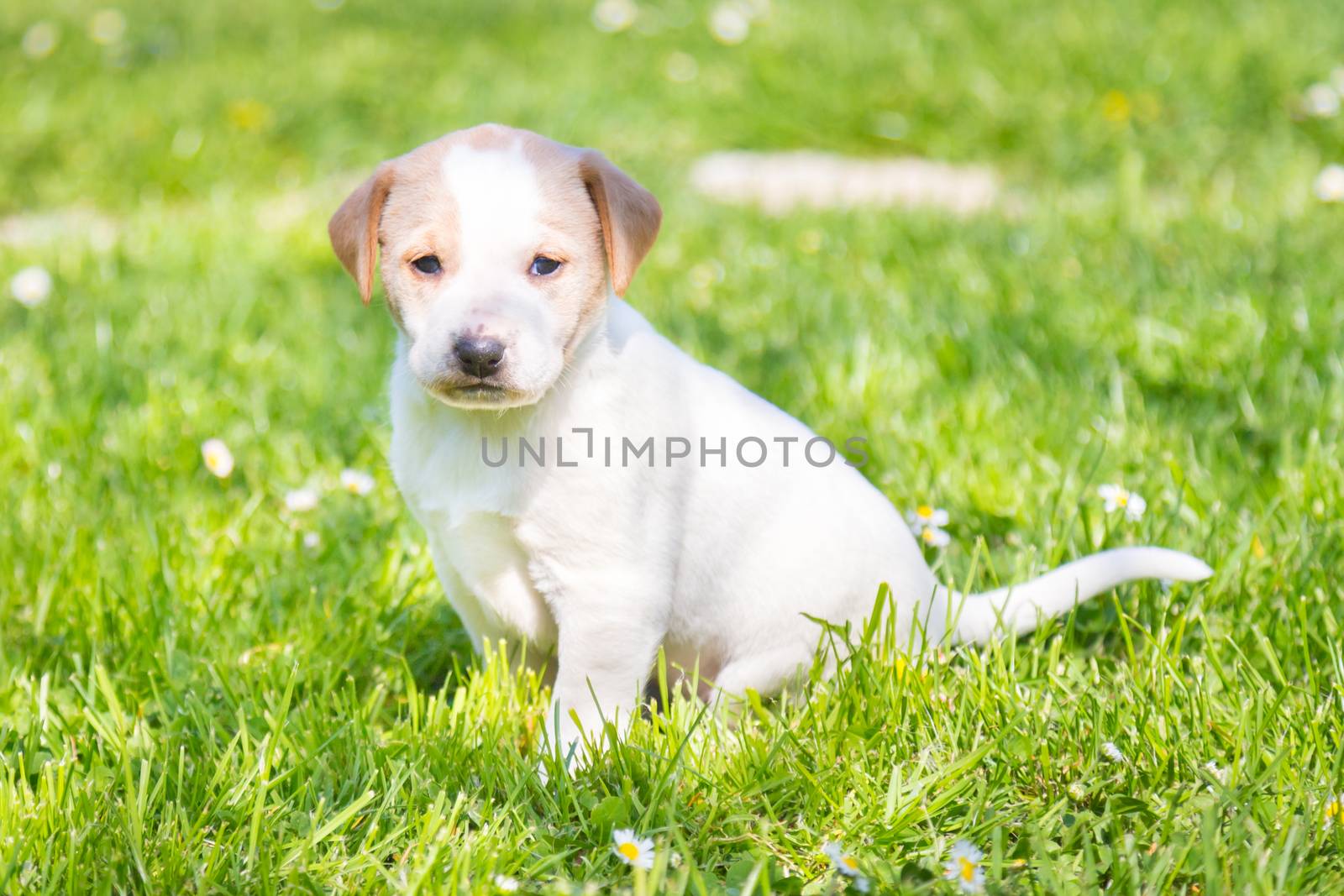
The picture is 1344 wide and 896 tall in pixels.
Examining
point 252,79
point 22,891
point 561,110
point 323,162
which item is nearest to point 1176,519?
point 22,891

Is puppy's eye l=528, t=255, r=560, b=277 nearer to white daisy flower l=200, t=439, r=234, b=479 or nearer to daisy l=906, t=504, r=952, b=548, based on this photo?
daisy l=906, t=504, r=952, b=548

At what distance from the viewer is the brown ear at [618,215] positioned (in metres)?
2.15

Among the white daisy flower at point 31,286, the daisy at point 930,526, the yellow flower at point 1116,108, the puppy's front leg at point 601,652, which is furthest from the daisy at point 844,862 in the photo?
the yellow flower at point 1116,108

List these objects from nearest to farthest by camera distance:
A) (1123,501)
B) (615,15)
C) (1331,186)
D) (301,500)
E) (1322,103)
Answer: (1123,501)
(301,500)
(1331,186)
(1322,103)
(615,15)

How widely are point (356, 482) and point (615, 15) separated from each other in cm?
525

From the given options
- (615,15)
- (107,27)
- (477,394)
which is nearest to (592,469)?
(477,394)

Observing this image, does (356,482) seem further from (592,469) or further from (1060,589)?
(1060,589)

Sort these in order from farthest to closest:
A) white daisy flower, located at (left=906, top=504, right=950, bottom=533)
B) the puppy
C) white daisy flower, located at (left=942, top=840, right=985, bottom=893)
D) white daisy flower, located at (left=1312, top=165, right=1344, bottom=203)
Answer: white daisy flower, located at (left=1312, top=165, right=1344, bottom=203) < white daisy flower, located at (left=906, top=504, right=950, bottom=533) < the puppy < white daisy flower, located at (left=942, top=840, right=985, bottom=893)

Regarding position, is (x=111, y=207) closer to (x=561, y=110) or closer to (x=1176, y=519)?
(x=561, y=110)

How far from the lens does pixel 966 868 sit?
1850mm

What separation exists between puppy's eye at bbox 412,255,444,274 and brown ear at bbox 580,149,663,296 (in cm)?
29

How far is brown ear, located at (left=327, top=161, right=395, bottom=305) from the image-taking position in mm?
2189

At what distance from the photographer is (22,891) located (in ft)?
6.04

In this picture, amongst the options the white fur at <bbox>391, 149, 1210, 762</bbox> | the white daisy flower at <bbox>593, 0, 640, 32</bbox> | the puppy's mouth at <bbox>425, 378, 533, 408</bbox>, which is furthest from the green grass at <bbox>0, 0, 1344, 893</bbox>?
the puppy's mouth at <bbox>425, 378, 533, 408</bbox>
